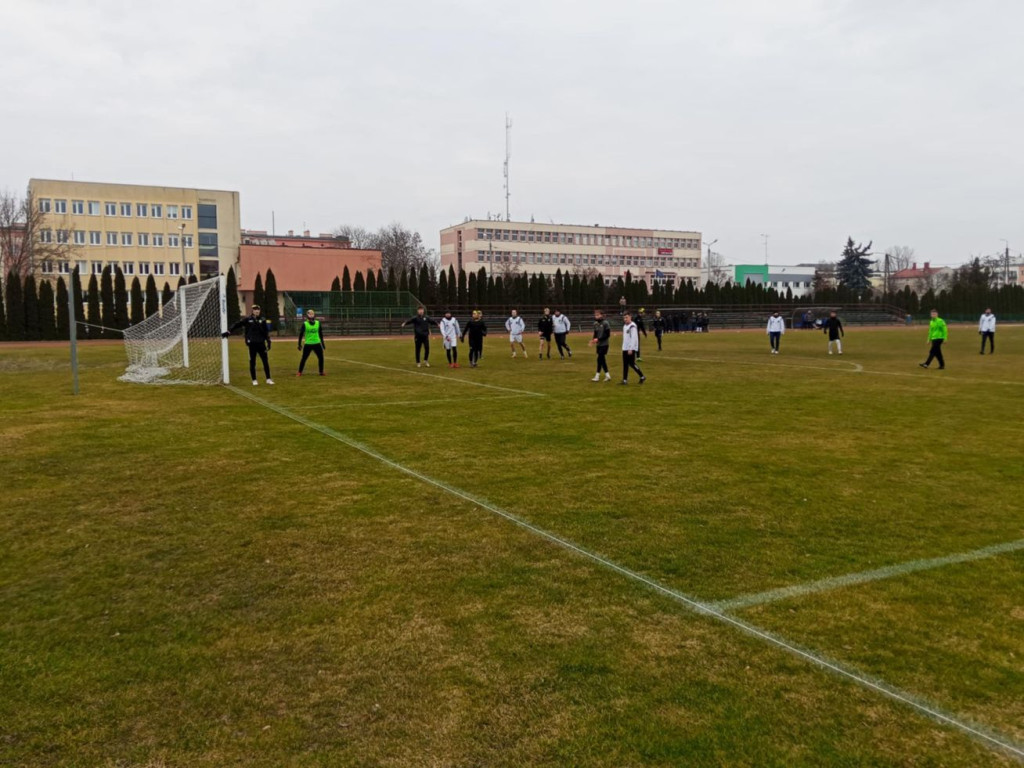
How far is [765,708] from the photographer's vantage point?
340 cm

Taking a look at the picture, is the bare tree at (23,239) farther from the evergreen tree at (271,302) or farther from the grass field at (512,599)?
the grass field at (512,599)

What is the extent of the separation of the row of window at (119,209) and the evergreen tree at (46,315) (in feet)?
136

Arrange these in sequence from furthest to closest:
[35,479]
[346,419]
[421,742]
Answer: [346,419] → [35,479] → [421,742]

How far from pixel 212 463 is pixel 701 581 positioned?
21.1 ft

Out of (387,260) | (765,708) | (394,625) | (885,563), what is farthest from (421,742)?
(387,260)

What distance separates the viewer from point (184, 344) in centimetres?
2300

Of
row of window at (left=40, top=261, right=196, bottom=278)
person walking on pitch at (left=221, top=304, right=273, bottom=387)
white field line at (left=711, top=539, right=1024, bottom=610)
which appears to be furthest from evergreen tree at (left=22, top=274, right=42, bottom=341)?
white field line at (left=711, top=539, right=1024, bottom=610)

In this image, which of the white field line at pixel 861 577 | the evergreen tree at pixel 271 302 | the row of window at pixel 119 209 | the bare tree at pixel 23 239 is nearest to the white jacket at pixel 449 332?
the white field line at pixel 861 577

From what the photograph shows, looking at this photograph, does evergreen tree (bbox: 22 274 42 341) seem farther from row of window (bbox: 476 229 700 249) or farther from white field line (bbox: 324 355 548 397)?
row of window (bbox: 476 229 700 249)

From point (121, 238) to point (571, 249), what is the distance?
64.8 meters

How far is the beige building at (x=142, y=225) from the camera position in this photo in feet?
263

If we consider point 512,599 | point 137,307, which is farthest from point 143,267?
point 512,599

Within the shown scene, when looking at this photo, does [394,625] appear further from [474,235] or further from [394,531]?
[474,235]

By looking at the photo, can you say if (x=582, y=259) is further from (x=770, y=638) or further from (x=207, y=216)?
(x=770, y=638)
